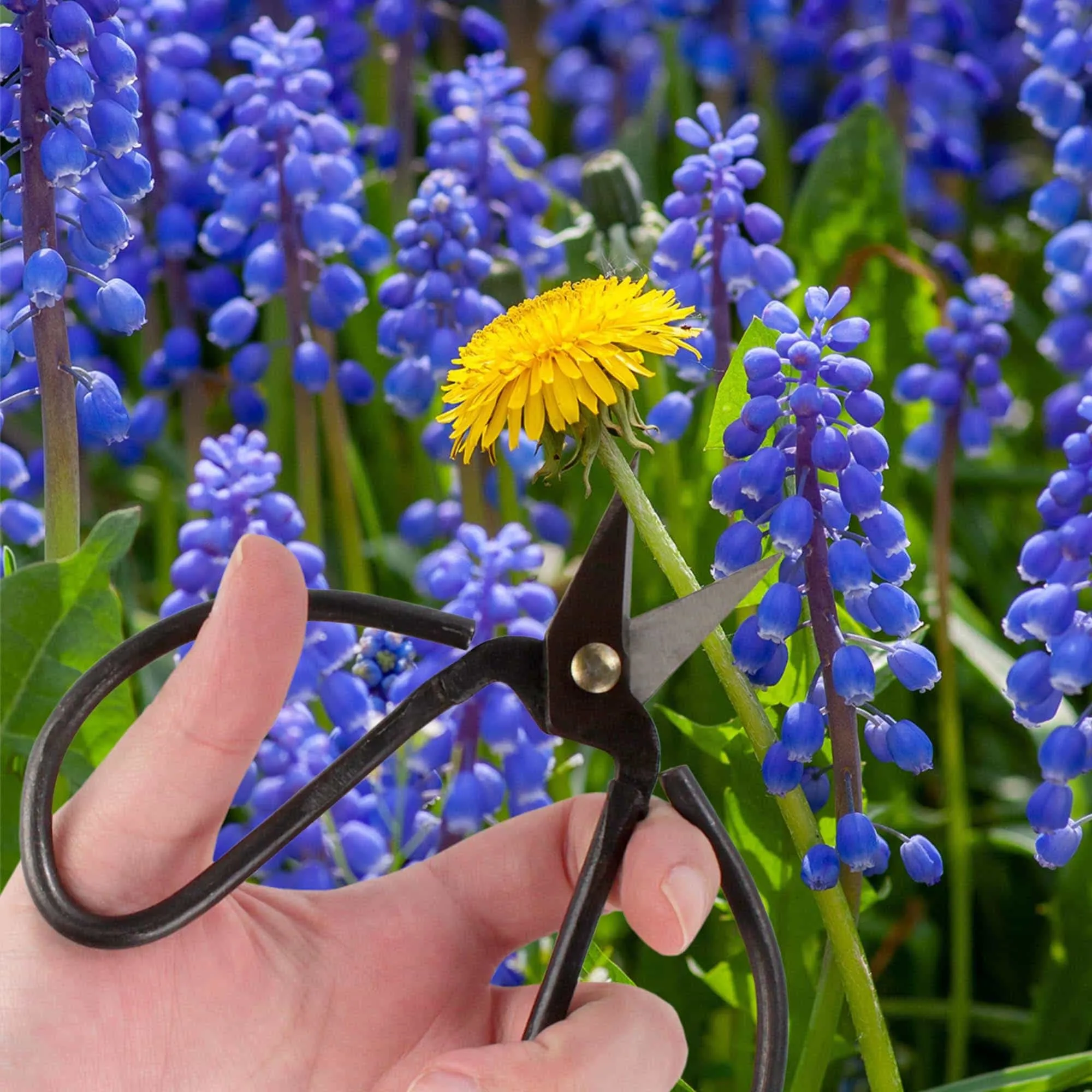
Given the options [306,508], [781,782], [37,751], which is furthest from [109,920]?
[306,508]

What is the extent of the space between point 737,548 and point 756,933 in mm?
165

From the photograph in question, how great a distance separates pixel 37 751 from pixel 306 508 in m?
0.48

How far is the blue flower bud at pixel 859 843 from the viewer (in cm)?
59

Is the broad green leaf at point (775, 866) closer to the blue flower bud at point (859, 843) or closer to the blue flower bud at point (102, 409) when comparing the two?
the blue flower bud at point (859, 843)

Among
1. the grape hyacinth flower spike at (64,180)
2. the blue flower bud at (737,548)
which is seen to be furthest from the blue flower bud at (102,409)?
the blue flower bud at (737,548)

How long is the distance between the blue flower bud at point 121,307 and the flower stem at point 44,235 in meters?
0.03

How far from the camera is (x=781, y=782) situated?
598 millimetres

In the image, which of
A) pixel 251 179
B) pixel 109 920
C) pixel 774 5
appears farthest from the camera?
pixel 774 5

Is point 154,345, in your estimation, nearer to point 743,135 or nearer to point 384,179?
point 384,179

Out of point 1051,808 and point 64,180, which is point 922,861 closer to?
point 1051,808

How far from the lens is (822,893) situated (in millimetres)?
610

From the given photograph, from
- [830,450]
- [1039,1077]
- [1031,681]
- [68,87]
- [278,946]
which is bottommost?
[1039,1077]

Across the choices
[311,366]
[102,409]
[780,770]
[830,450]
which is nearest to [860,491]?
[830,450]

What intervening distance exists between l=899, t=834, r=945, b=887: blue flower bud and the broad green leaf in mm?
134
